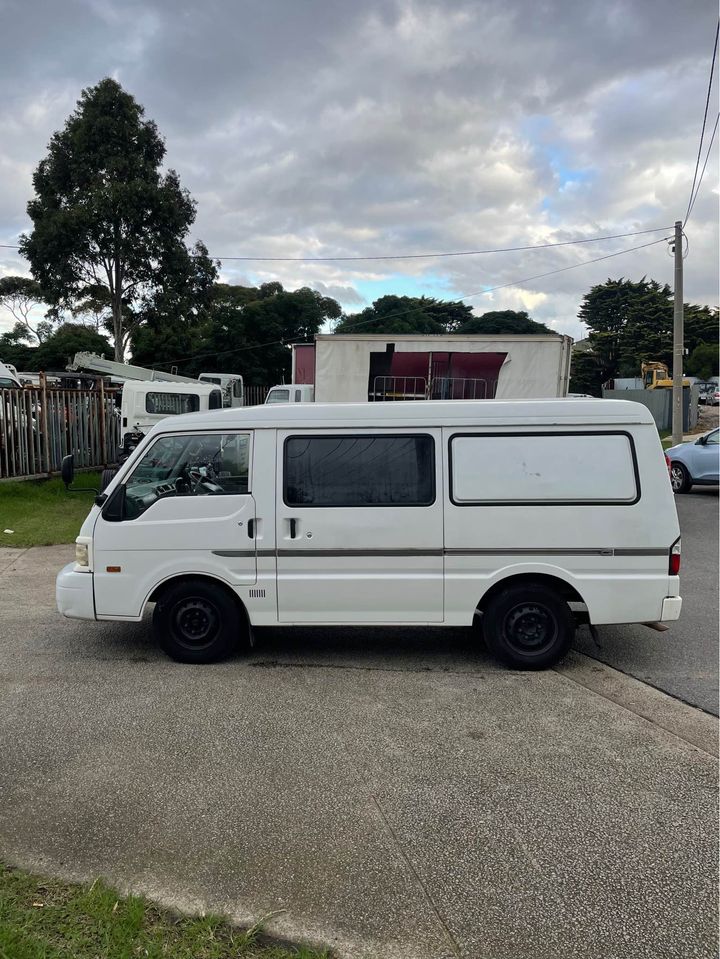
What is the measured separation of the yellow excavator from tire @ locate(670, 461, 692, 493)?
23.1 m

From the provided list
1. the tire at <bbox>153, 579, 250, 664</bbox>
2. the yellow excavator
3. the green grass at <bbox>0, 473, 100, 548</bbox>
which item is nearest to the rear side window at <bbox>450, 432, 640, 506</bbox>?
the tire at <bbox>153, 579, 250, 664</bbox>

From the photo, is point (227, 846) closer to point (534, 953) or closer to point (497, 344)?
point (534, 953)

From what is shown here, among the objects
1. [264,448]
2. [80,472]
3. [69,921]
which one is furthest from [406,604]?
[80,472]

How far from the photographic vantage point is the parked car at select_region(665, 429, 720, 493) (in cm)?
1438

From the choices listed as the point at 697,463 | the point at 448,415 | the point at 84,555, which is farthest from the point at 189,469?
the point at 697,463

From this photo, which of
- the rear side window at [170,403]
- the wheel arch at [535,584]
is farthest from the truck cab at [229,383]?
the wheel arch at [535,584]

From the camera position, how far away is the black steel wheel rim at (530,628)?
17.4 feet

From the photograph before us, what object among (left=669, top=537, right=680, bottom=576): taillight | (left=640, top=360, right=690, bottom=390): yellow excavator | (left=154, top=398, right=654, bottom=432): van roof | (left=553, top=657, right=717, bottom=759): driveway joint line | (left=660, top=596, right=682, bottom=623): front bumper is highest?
(left=640, top=360, right=690, bottom=390): yellow excavator

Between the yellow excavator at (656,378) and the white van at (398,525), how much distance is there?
111 feet

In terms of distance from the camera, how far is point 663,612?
518 centimetres

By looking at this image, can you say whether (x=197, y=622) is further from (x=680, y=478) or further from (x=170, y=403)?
(x=170, y=403)

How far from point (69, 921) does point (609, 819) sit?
94.0 inches

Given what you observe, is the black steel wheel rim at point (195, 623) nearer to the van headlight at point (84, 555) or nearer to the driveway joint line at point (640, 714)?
the van headlight at point (84, 555)

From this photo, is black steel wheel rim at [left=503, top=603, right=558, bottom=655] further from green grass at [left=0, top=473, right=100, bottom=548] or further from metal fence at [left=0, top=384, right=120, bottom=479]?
metal fence at [left=0, top=384, right=120, bottom=479]
